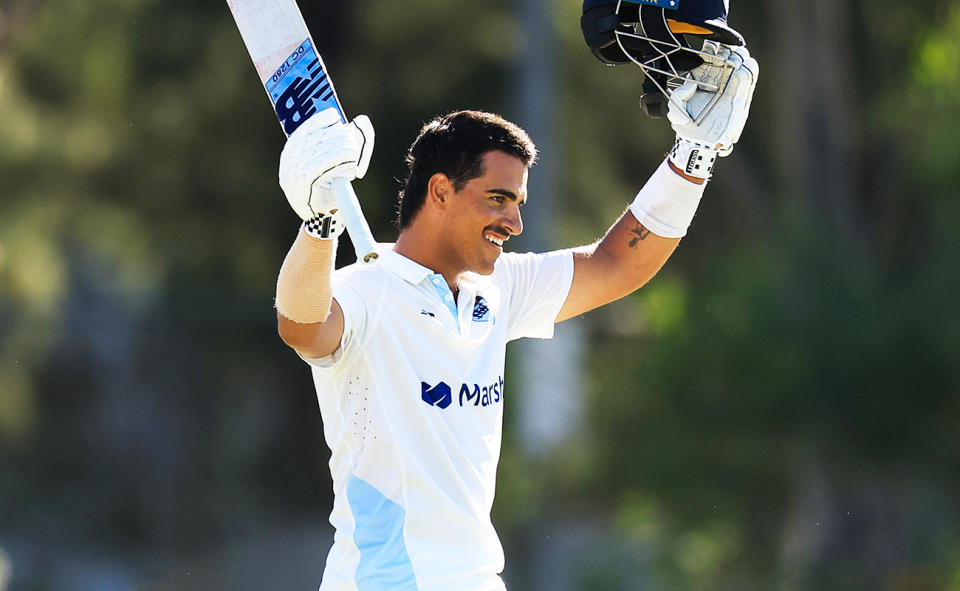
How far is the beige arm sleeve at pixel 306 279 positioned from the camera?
2.96 m

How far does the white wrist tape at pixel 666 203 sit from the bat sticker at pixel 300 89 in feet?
3.00

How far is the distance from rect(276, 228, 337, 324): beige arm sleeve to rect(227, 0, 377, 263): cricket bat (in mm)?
523

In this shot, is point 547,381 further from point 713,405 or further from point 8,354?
point 8,354

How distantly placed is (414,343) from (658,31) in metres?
1.09

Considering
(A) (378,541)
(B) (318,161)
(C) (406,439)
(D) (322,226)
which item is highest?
(B) (318,161)

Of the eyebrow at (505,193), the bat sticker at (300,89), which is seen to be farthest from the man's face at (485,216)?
the bat sticker at (300,89)

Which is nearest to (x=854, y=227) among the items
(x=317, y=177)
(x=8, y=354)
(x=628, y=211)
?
(x=8, y=354)

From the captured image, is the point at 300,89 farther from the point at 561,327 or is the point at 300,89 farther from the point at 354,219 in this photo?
the point at 561,327

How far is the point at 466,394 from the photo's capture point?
329 centimetres

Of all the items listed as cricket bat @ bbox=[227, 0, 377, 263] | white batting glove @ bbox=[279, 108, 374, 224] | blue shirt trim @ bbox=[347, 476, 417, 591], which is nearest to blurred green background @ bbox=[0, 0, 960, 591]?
cricket bat @ bbox=[227, 0, 377, 263]

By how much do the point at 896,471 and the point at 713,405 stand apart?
→ 132cm

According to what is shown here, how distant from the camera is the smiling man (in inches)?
118

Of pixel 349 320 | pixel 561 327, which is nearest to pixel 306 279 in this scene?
pixel 349 320

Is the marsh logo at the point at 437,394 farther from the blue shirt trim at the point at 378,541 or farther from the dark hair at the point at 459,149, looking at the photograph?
the dark hair at the point at 459,149
